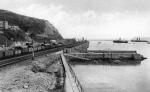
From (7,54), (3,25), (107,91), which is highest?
(3,25)

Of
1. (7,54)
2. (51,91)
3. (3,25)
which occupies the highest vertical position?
(3,25)

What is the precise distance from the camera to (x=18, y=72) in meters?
20.4

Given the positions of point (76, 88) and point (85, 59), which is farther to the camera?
point (85, 59)

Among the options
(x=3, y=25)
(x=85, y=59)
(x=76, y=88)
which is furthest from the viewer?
(x=3, y=25)

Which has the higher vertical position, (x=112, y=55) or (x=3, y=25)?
(x=3, y=25)

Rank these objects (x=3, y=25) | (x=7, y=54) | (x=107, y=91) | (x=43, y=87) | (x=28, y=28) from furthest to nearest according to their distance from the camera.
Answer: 1. (x=28, y=28)
2. (x=3, y=25)
3. (x=7, y=54)
4. (x=107, y=91)
5. (x=43, y=87)

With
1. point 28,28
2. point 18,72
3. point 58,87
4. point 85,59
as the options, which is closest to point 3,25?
point 28,28

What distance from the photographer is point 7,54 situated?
1276 inches

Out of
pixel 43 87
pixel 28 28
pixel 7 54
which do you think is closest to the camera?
pixel 43 87

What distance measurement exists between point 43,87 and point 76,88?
145 inches

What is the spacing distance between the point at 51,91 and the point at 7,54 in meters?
20.1

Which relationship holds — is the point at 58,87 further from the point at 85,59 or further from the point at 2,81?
the point at 85,59

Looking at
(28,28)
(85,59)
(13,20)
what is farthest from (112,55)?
(13,20)

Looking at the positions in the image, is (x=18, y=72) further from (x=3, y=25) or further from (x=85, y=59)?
(x=3, y=25)
